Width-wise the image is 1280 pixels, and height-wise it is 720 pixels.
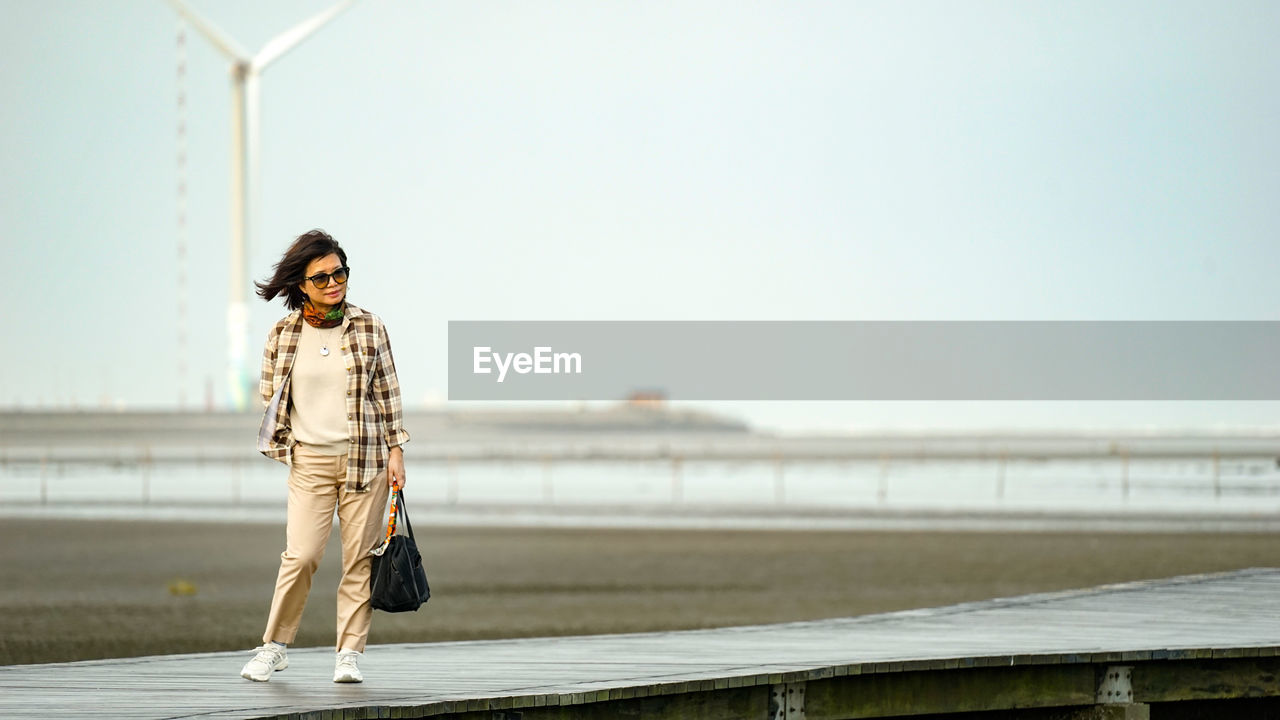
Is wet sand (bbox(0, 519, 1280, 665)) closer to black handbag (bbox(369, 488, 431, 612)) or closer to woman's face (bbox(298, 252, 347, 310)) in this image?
black handbag (bbox(369, 488, 431, 612))

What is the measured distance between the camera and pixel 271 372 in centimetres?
719

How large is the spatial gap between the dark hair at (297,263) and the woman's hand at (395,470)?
31.3 inches

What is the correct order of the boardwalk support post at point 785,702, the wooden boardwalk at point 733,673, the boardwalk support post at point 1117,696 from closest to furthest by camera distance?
the wooden boardwalk at point 733,673 → the boardwalk support post at point 785,702 → the boardwalk support post at point 1117,696

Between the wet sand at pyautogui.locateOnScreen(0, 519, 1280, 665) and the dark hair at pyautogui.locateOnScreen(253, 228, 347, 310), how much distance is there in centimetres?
717

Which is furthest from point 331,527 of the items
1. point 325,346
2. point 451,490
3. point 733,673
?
point 451,490

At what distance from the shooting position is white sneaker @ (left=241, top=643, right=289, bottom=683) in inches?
294

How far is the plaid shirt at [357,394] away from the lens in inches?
279

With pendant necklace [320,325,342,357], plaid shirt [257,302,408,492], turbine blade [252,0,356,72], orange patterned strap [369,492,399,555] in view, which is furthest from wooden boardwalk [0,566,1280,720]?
turbine blade [252,0,356,72]

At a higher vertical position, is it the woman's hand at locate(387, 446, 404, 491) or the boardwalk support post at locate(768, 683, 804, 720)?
the woman's hand at locate(387, 446, 404, 491)

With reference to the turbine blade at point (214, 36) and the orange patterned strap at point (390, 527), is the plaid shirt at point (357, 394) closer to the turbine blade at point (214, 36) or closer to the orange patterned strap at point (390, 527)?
the orange patterned strap at point (390, 527)

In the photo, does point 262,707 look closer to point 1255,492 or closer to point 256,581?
point 256,581

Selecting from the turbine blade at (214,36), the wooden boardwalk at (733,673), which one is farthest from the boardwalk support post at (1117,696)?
the turbine blade at (214,36)

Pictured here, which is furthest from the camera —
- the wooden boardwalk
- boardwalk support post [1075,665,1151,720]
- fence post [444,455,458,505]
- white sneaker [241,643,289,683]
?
fence post [444,455,458,505]

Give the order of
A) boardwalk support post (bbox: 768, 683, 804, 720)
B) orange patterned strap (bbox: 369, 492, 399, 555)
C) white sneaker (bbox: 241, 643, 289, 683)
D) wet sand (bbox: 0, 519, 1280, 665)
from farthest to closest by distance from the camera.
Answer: wet sand (bbox: 0, 519, 1280, 665) < boardwalk support post (bbox: 768, 683, 804, 720) < white sneaker (bbox: 241, 643, 289, 683) < orange patterned strap (bbox: 369, 492, 399, 555)
